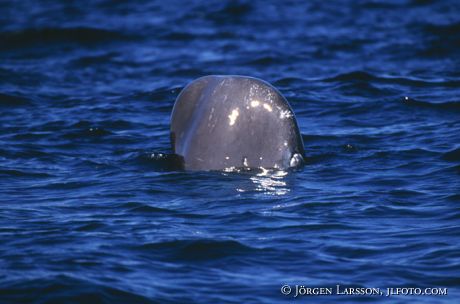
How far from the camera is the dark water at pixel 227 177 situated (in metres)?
8.75

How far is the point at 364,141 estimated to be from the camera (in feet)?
45.3

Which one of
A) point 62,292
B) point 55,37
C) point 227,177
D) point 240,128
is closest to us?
point 62,292

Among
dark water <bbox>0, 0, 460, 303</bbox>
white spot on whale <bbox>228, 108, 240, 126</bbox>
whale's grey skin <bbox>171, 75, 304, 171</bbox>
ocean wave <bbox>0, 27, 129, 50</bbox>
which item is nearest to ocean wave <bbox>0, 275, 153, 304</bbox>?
dark water <bbox>0, 0, 460, 303</bbox>

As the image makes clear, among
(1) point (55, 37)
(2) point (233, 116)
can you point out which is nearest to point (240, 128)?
(2) point (233, 116)

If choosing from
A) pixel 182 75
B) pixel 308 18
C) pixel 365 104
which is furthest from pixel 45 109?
pixel 308 18

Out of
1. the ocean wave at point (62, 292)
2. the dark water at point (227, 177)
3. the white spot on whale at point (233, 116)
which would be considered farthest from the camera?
the white spot on whale at point (233, 116)

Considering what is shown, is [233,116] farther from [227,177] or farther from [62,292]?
[62,292]

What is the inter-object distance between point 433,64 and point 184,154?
31.6 ft

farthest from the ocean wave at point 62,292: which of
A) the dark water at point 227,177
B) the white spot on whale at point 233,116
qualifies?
the white spot on whale at point 233,116

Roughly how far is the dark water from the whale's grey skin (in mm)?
215

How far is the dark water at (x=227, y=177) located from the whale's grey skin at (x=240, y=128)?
0.21 m

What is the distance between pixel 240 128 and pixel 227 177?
0.57m

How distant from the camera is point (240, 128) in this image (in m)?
11.6

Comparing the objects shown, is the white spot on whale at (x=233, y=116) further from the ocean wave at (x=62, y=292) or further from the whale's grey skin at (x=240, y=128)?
the ocean wave at (x=62, y=292)
